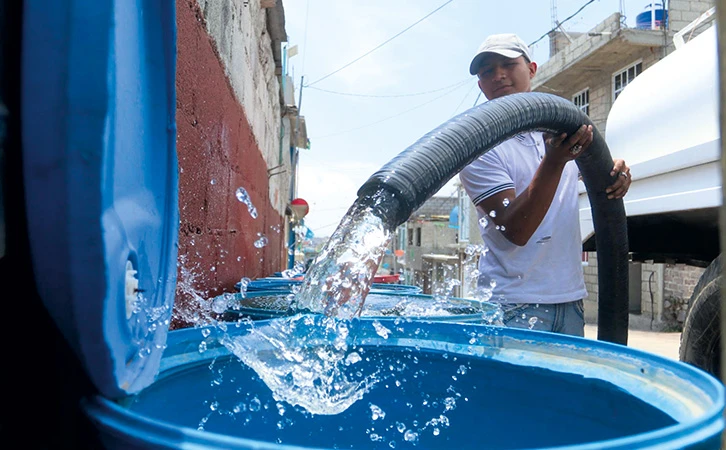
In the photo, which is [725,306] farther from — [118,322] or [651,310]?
[651,310]

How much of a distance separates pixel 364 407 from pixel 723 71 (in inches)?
37.4

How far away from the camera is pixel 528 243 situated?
2254 millimetres

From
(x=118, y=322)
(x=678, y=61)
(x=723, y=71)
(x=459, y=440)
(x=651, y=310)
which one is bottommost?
(x=651, y=310)

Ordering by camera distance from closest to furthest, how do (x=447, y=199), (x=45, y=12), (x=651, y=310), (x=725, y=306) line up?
(x=725, y=306)
(x=45, y=12)
(x=651, y=310)
(x=447, y=199)

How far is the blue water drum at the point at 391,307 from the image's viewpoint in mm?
1725

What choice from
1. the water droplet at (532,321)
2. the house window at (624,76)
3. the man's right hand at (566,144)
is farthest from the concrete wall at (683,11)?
the water droplet at (532,321)

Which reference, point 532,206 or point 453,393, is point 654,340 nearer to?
point 532,206

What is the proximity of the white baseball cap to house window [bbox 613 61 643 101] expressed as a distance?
14.2m

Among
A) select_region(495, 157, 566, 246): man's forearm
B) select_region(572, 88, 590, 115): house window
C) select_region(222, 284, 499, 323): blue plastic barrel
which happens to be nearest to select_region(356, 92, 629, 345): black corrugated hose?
select_region(495, 157, 566, 246): man's forearm

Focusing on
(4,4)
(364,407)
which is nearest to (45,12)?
(4,4)

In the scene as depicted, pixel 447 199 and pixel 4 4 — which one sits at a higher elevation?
pixel 447 199

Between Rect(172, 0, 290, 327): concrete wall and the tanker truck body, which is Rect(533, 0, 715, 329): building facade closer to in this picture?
the tanker truck body

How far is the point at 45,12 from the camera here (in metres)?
0.61

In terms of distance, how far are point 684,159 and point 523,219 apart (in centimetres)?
97
